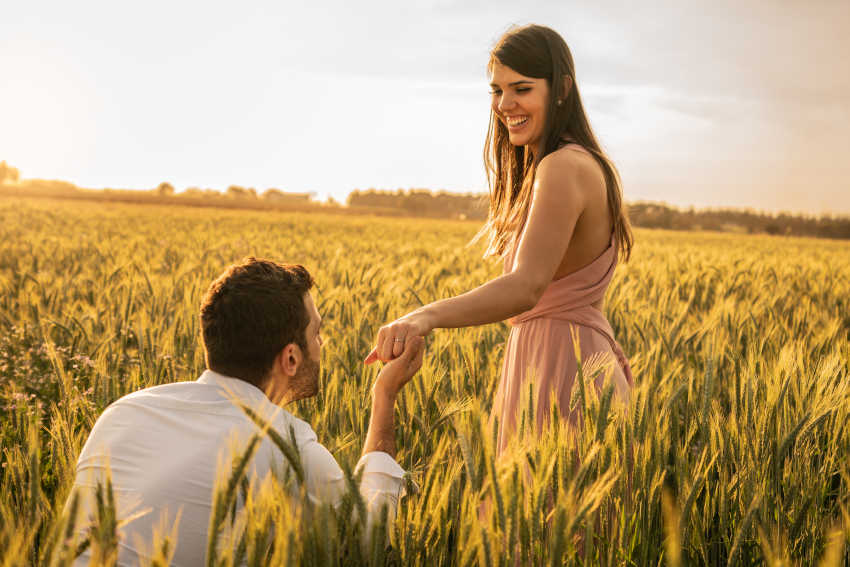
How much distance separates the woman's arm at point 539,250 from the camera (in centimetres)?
149

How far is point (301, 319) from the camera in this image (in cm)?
136

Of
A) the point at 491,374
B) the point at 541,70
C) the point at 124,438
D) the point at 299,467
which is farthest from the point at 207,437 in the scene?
the point at 491,374

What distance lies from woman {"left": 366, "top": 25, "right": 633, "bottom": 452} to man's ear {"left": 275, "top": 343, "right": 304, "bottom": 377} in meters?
0.24

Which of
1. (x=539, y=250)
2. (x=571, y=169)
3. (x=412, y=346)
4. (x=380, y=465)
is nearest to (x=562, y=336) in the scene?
(x=539, y=250)

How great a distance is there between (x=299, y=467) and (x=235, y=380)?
0.40m

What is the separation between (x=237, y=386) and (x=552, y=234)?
31.2 inches

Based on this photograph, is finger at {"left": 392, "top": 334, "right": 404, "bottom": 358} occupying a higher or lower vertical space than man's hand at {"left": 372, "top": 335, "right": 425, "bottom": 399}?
higher

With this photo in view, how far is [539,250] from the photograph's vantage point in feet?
5.08

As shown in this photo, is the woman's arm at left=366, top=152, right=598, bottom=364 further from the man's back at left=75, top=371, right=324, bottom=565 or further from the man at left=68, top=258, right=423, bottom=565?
the man's back at left=75, top=371, right=324, bottom=565

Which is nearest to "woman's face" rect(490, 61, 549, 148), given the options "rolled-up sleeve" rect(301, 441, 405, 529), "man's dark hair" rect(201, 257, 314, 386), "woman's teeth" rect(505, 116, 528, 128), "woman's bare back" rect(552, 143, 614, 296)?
"woman's teeth" rect(505, 116, 528, 128)

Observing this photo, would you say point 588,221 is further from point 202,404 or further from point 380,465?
point 202,404

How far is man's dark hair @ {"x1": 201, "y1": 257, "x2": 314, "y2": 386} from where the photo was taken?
50.6 inches

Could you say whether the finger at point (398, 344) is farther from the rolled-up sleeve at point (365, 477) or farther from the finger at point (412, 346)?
the rolled-up sleeve at point (365, 477)

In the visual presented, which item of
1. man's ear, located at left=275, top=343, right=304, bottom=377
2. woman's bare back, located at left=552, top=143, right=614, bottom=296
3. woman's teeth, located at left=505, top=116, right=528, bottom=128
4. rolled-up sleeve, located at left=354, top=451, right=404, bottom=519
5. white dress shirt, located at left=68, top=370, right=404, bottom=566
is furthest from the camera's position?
woman's teeth, located at left=505, top=116, right=528, bottom=128
